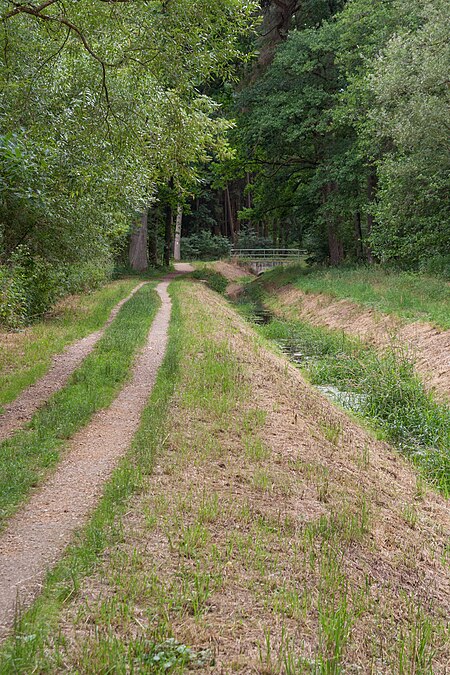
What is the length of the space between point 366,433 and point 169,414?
3347 millimetres

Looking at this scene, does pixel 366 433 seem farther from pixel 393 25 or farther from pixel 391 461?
pixel 393 25

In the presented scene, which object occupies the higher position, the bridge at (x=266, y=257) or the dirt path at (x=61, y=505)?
the bridge at (x=266, y=257)

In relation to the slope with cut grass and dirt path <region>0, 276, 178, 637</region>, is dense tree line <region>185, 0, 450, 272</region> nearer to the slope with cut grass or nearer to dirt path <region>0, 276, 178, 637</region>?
the slope with cut grass

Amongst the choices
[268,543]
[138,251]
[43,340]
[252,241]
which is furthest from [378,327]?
[252,241]

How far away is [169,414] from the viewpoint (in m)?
7.48

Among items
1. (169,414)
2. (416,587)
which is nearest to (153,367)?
(169,414)

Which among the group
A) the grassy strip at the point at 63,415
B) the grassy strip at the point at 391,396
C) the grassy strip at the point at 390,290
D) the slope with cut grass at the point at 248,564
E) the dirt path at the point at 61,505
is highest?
the grassy strip at the point at 390,290

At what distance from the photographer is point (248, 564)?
421 centimetres

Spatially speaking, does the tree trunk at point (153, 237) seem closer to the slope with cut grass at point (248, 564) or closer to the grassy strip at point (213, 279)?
the grassy strip at point (213, 279)

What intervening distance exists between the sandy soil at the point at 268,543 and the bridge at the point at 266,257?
3707cm

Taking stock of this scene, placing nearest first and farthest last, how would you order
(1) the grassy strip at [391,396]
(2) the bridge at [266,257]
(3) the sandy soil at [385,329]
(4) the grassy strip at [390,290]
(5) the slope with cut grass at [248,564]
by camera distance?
(5) the slope with cut grass at [248,564], (1) the grassy strip at [391,396], (3) the sandy soil at [385,329], (4) the grassy strip at [390,290], (2) the bridge at [266,257]

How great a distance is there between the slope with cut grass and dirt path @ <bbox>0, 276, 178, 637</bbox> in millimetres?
199

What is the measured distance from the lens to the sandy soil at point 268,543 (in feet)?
11.3

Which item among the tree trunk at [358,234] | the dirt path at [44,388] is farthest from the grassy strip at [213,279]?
the dirt path at [44,388]
